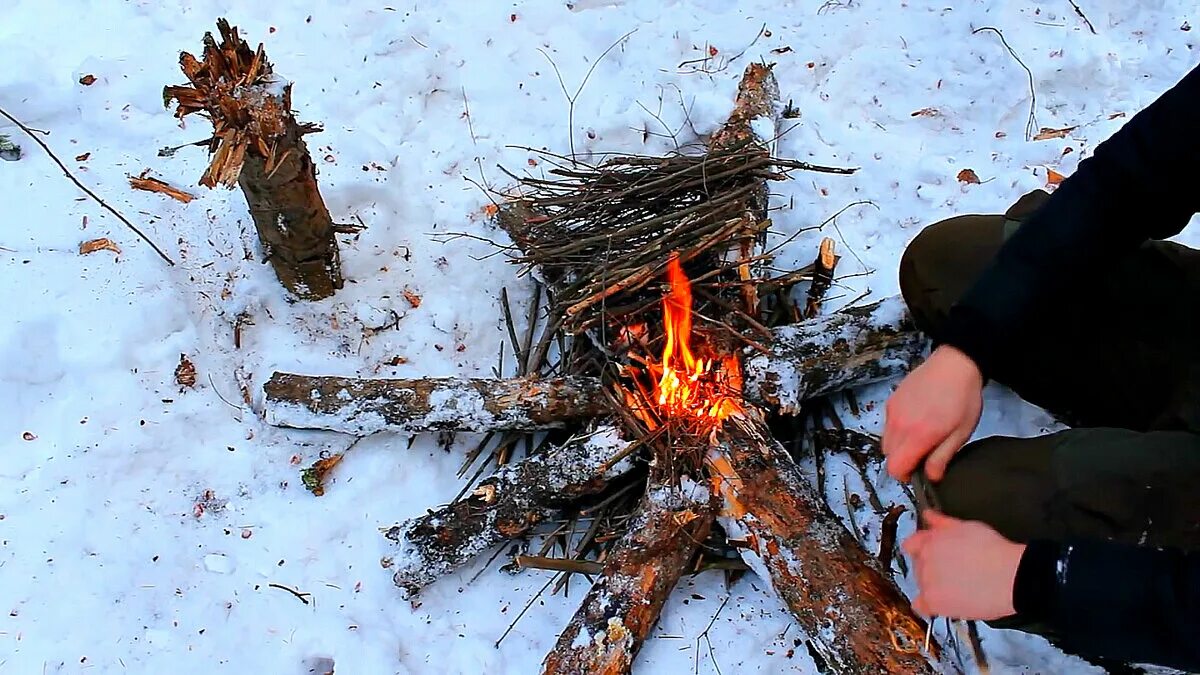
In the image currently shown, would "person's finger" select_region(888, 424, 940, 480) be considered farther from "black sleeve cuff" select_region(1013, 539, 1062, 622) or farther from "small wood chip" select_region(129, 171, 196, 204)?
"small wood chip" select_region(129, 171, 196, 204)

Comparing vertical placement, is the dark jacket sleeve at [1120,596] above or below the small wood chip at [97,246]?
below

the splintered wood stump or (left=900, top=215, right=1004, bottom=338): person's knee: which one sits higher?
the splintered wood stump

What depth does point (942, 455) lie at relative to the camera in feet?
5.53

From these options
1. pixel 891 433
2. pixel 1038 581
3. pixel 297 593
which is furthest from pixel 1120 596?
pixel 297 593

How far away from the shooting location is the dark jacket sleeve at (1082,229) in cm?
163

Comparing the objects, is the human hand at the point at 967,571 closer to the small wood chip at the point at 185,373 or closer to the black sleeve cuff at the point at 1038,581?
the black sleeve cuff at the point at 1038,581

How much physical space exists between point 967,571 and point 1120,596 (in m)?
0.22

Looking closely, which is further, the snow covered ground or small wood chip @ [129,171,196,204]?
small wood chip @ [129,171,196,204]

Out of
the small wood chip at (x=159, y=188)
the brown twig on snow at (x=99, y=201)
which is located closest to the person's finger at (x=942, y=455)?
the brown twig on snow at (x=99, y=201)

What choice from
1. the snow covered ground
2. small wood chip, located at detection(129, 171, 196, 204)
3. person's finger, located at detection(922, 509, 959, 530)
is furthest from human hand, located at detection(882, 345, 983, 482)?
small wood chip, located at detection(129, 171, 196, 204)

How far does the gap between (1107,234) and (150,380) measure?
7.84 feet

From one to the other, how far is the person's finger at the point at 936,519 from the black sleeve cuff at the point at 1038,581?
0.14 metres

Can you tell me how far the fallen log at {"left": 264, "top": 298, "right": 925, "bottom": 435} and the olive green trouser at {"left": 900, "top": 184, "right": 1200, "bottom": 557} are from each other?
18cm

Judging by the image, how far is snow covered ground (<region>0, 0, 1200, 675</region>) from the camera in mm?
2092
